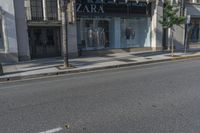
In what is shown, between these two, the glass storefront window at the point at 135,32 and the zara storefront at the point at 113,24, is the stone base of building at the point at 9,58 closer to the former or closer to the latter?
the zara storefront at the point at 113,24

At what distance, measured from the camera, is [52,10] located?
15398mm

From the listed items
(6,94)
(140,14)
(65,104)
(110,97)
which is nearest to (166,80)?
(110,97)

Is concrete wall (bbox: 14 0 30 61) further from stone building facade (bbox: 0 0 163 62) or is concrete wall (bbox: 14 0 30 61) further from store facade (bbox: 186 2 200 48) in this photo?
store facade (bbox: 186 2 200 48)

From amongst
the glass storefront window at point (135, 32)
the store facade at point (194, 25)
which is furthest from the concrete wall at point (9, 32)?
the store facade at point (194, 25)

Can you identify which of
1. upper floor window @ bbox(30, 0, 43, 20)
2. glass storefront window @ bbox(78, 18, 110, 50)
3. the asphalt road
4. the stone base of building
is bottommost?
the asphalt road

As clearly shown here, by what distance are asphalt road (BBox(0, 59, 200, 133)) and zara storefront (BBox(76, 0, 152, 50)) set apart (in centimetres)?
964

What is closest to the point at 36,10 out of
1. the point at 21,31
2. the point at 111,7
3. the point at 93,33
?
the point at 21,31

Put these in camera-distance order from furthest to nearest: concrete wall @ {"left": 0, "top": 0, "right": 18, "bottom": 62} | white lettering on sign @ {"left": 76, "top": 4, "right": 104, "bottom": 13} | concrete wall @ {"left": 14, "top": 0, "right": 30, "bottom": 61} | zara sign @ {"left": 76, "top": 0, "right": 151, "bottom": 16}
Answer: zara sign @ {"left": 76, "top": 0, "right": 151, "bottom": 16} → white lettering on sign @ {"left": 76, "top": 4, "right": 104, "bottom": 13} → concrete wall @ {"left": 14, "top": 0, "right": 30, "bottom": 61} → concrete wall @ {"left": 0, "top": 0, "right": 18, "bottom": 62}

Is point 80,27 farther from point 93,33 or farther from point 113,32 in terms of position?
point 113,32

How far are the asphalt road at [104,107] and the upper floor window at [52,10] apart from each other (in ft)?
28.1

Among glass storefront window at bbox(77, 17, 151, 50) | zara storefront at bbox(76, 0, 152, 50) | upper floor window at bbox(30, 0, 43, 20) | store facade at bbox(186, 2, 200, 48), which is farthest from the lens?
store facade at bbox(186, 2, 200, 48)

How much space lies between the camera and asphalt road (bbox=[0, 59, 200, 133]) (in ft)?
14.1

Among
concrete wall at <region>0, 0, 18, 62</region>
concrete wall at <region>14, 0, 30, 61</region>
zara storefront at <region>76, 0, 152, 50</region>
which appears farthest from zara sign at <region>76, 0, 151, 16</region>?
concrete wall at <region>0, 0, 18, 62</region>

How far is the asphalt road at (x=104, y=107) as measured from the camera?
14.1 ft
